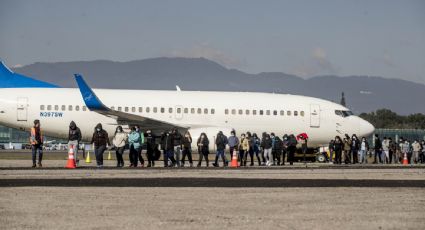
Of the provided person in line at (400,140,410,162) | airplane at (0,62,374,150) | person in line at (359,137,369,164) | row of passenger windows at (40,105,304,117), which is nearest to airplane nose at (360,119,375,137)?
airplane at (0,62,374,150)

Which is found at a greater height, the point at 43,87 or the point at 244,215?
the point at 43,87

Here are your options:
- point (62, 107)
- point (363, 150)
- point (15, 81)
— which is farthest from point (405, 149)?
point (15, 81)

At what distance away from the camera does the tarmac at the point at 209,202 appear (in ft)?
46.1

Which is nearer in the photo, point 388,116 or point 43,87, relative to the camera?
point 43,87

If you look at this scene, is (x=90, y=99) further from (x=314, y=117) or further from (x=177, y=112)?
(x=314, y=117)

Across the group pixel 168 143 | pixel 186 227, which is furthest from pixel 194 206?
pixel 168 143

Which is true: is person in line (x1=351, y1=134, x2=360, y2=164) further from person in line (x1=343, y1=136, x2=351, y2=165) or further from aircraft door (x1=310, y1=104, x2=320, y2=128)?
aircraft door (x1=310, y1=104, x2=320, y2=128)

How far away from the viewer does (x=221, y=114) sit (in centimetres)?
4675

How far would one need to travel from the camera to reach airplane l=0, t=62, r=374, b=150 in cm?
4569

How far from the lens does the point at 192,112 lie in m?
46.5

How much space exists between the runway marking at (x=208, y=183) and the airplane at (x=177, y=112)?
19182 millimetres

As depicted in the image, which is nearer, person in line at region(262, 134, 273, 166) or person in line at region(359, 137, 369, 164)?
person in line at region(262, 134, 273, 166)

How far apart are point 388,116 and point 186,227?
171807 mm

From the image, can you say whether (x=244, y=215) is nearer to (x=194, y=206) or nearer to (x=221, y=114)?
(x=194, y=206)
